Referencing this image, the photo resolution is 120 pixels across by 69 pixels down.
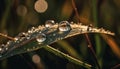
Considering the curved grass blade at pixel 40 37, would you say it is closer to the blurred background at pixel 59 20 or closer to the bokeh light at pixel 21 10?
the blurred background at pixel 59 20

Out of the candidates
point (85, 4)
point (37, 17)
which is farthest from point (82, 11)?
point (37, 17)

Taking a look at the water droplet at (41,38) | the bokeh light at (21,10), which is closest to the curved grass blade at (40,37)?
the water droplet at (41,38)

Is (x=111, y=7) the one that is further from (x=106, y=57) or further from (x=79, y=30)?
(x=79, y=30)

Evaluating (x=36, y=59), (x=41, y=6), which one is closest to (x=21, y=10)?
(x=41, y=6)

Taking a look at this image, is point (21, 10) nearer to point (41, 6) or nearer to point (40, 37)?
point (41, 6)

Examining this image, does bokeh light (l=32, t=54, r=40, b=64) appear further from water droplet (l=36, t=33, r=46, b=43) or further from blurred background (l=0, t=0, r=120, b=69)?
water droplet (l=36, t=33, r=46, b=43)

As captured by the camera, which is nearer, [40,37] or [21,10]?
[40,37]
